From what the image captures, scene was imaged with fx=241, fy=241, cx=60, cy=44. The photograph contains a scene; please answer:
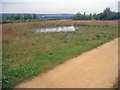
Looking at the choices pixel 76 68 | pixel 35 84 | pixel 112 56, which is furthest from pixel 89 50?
pixel 35 84

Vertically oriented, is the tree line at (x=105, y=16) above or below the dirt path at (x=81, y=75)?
above

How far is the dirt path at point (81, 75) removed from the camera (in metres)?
7.07

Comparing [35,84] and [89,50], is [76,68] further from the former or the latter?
Result: [89,50]

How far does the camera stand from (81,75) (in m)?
7.91

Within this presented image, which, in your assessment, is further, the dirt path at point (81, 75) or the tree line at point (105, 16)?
the tree line at point (105, 16)

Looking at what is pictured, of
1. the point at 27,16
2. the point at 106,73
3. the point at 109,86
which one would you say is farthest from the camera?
the point at 27,16

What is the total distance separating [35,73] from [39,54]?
320 centimetres

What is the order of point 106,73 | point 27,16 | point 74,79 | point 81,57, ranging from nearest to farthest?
point 74,79 → point 106,73 → point 81,57 → point 27,16

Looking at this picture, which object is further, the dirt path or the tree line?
the tree line

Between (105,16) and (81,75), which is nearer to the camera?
(81,75)

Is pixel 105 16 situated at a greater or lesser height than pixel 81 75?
greater

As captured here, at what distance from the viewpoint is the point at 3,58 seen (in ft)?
35.5

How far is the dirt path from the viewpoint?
278 inches

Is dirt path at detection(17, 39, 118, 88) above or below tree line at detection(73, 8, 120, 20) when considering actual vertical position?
below
